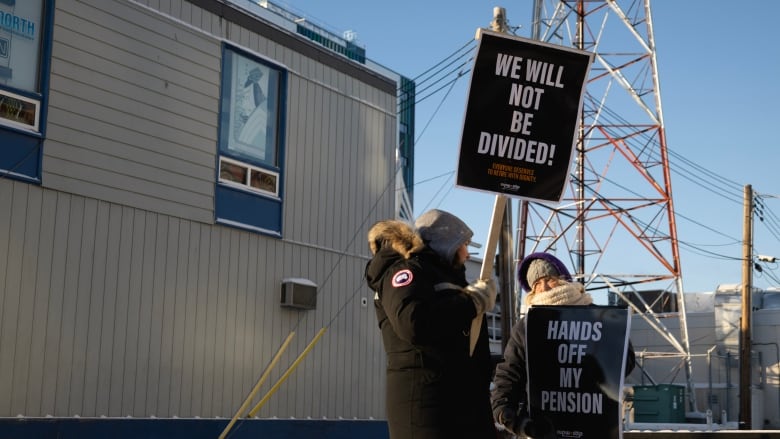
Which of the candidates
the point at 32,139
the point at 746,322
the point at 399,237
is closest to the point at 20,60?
the point at 32,139

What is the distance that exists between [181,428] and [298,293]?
7.95 feet

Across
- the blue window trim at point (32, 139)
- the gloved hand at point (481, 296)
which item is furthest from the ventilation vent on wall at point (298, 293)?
the gloved hand at point (481, 296)

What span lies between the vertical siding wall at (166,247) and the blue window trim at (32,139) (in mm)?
95

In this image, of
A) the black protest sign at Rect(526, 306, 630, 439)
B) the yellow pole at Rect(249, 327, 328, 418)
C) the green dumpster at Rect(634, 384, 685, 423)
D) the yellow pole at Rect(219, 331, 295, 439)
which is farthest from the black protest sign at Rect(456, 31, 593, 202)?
the green dumpster at Rect(634, 384, 685, 423)

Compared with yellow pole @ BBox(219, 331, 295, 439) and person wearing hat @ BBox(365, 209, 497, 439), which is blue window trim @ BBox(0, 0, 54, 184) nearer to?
yellow pole @ BBox(219, 331, 295, 439)

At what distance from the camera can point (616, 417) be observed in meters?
4.77

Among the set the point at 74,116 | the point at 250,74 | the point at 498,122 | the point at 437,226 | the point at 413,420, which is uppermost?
the point at 250,74

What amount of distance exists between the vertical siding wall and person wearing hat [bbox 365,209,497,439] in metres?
6.45

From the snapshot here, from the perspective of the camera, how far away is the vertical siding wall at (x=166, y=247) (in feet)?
32.5

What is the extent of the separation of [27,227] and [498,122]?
242 inches

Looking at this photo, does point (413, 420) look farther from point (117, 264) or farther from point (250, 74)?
point (250, 74)

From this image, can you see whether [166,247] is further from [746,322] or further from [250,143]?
[746,322]

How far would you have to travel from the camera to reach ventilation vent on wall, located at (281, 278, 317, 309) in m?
12.5

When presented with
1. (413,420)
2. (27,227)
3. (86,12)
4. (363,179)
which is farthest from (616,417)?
(363,179)
